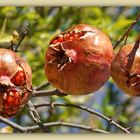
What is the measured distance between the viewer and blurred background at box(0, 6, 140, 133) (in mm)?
2332

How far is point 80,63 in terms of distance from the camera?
1.68 m

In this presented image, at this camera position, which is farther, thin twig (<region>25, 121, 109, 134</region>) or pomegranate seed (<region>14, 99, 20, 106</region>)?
thin twig (<region>25, 121, 109, 134</region>)

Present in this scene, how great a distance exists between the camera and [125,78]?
5.59 feet

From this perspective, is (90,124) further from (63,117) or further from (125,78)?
(125,78)

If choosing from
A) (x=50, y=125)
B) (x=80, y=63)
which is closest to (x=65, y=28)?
(x=50, y=125)

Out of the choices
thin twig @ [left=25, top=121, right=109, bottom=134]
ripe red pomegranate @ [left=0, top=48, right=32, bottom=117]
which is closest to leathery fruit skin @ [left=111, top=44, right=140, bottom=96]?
ripe red pomegranate @ [left=0, top=48, right=32, bottom=117]

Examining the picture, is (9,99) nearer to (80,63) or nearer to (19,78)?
(19,78)

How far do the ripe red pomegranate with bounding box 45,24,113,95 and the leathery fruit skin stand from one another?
2 centimetres

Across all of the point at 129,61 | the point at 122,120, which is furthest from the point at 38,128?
the point at 129,61

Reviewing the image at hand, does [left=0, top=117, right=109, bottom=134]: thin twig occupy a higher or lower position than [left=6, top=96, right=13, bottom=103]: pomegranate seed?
lower

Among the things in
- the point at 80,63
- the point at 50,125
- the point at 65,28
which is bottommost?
the point at 50,125

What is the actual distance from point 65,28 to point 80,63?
841mm

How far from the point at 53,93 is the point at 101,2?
0.59 meters

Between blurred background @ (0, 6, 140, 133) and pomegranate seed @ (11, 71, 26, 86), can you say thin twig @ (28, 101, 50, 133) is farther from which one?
pomegranate seed @ (11, 71, 26, 86)
